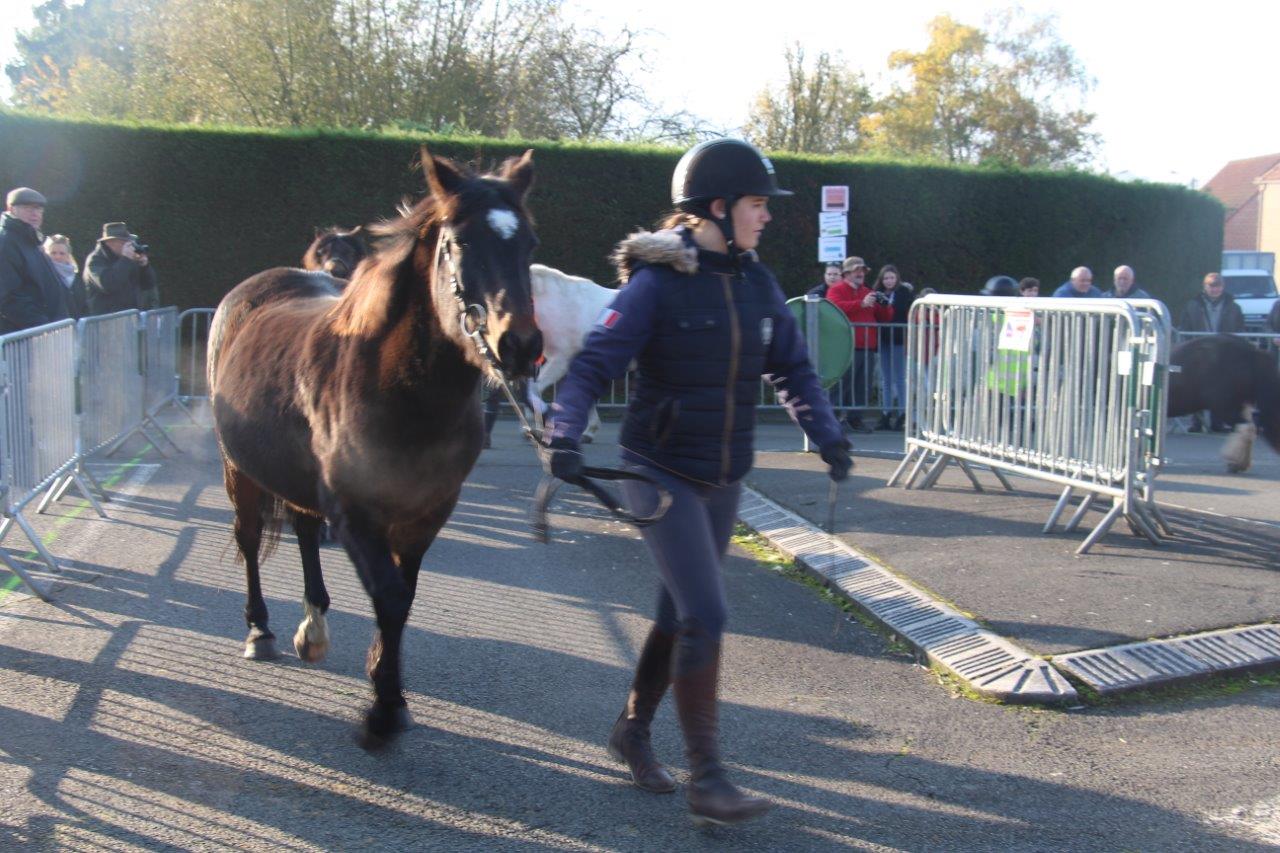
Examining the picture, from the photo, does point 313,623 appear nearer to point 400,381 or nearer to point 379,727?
point 379,727

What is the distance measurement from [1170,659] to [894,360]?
8530mm

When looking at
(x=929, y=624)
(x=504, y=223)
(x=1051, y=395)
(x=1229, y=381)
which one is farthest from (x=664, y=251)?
(x=1229, y=381)

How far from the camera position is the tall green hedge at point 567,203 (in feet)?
50.8

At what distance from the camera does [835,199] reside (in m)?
15.4

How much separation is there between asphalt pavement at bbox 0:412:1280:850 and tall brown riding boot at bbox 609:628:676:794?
0.10 m

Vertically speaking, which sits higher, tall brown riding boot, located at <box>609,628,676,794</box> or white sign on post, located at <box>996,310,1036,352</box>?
white sign on post, located at <box>996,310,1036,352</box>

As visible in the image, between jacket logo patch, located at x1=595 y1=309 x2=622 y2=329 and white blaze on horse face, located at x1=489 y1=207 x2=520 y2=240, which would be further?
white blaze on horse face, located at x1=489 y1=207 x2=520 y2=240

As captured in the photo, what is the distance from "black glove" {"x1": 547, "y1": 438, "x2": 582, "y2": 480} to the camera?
135 inches

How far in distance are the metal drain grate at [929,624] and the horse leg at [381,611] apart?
6.06 feet

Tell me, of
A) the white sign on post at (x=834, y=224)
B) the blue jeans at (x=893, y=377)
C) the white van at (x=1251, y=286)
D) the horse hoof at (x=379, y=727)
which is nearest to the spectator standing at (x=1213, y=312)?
the blue jeans at (x=893, y=377)

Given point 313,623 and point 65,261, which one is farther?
point 65,261

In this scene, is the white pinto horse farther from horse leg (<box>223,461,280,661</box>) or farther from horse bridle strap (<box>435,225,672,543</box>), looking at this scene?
horse bridle strap (<box>435,225,672,543</box>)

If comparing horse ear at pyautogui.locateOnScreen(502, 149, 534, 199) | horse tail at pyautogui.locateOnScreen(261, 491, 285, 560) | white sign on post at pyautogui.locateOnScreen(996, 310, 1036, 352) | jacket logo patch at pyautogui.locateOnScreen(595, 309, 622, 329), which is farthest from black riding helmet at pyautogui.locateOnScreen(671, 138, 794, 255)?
white sign on post at pyautogui.locateOnScreen(996, 310, 1036, 352)

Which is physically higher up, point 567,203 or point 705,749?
point 567,203
